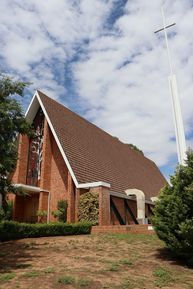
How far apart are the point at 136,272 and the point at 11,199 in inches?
598

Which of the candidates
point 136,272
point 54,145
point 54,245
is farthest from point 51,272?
point 54,145

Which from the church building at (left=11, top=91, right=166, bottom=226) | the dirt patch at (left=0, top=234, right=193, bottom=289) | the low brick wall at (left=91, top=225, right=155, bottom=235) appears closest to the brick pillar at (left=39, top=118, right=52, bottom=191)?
the church building at (left=11, top=91, right=166, bottom=226)

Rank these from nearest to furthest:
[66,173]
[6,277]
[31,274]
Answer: [6,277], [31,274], [66,173]

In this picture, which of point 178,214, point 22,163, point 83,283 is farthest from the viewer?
point 22,163

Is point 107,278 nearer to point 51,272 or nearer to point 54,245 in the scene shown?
point 51,272

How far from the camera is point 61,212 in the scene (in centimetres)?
2002

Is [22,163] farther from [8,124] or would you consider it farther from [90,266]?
[90,266]

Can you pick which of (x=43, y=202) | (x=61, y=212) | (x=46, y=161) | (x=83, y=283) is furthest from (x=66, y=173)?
(x=83, y=283)

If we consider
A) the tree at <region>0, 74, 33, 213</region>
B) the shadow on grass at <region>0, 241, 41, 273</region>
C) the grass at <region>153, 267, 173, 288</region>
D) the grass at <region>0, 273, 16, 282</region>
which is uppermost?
the tree at <region>0, 74, 33, 213</region>

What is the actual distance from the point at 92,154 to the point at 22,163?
17.5ft

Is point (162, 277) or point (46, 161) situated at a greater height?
point (46, 161)

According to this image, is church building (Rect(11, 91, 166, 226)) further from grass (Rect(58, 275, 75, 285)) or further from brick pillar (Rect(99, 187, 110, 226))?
grass (Rect(58, 275, 75, 285))

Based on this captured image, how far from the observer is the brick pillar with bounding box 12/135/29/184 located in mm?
22906

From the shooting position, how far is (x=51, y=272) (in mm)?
8102
